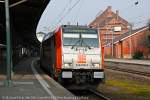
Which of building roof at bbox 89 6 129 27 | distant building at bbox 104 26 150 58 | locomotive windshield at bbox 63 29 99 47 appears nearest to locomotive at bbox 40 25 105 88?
locomotive windshield at bbox 63 29 99 47

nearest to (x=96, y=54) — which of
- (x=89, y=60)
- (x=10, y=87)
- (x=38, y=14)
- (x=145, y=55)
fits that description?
(x=89, y=60)

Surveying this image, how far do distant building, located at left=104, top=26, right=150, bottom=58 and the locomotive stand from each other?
66.0 meters

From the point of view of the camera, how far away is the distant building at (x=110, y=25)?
116512 mm

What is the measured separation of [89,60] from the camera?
68.3 ft

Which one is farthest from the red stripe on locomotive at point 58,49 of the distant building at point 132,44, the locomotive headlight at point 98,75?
the distant building at point 132,44

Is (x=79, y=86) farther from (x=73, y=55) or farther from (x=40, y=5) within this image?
(x=40, y=5)

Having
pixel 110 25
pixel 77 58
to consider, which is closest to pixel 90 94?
pixel 77 58

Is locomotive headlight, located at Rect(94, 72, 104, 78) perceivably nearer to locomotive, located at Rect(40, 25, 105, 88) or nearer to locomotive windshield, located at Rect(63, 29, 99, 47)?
locomotive, located at Rect(40, 25, 105, 88)

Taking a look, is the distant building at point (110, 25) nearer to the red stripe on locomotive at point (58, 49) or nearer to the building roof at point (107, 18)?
the building roof at point (107, 18)

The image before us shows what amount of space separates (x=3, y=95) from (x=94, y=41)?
25.4 feet

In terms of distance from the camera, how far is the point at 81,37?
2147 cm

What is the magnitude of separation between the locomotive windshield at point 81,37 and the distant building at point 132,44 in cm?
6569

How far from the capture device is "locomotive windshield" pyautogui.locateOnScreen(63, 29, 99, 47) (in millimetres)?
21281

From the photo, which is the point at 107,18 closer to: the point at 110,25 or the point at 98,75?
the point at 110,25
